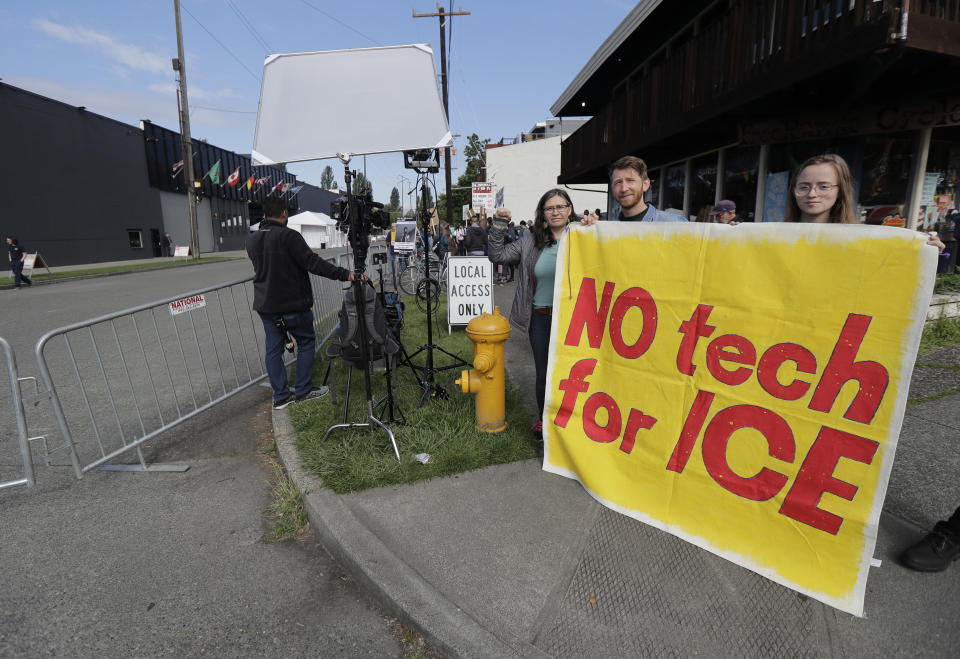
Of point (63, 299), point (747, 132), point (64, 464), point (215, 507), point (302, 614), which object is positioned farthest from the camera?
point (63, 299)

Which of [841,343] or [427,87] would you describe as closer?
[841,343]

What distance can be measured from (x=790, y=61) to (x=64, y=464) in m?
8.37

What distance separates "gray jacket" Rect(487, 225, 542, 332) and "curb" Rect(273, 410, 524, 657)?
1.78 m

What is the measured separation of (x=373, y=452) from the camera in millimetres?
3604

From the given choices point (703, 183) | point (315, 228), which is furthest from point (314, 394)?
point (315, 228)

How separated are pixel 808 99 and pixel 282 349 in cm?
750

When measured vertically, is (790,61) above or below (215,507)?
above

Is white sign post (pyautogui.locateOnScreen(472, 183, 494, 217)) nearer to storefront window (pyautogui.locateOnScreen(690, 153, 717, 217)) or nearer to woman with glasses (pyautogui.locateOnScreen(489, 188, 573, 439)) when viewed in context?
storefront window (pyautogui.locateOnScreen(690, 153, 717, 217))

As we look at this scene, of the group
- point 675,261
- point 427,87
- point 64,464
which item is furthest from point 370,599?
point 427,87

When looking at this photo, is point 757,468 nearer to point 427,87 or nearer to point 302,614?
point 302,614

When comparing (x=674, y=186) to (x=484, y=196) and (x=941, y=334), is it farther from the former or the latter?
(x=484, y=196)

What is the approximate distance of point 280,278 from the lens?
4.37m

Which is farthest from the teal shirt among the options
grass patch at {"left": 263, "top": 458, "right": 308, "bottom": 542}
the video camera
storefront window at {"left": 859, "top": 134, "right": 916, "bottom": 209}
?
storefront window at {"left": 859, "top": 134, "right": 916, "bottom": 209}

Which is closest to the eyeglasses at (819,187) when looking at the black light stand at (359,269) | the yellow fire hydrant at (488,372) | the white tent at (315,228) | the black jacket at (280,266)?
the yellow fire hydrant at (488,372)
